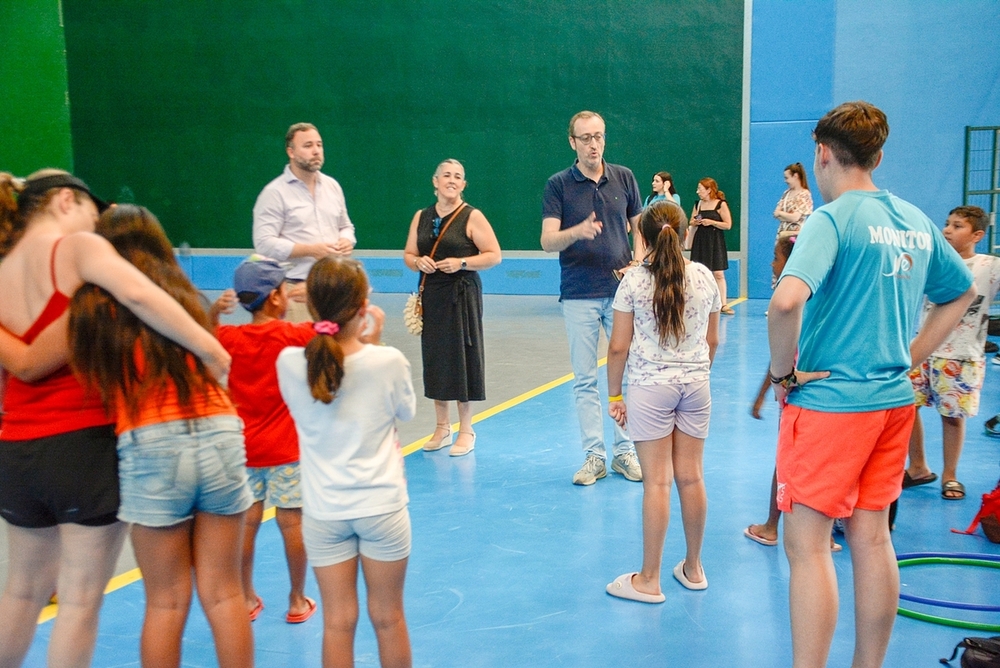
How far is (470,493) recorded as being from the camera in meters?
5.24

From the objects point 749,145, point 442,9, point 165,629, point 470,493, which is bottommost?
point 470,493

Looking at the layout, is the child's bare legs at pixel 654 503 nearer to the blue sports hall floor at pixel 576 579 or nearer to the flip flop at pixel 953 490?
the blue sports hall floor at pixel 576 579

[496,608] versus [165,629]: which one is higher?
[165,629]

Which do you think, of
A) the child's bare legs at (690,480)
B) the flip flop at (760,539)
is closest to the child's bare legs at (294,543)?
the child's bare legs at (690,480)

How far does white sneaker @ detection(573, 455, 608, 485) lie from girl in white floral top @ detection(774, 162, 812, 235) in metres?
6.46

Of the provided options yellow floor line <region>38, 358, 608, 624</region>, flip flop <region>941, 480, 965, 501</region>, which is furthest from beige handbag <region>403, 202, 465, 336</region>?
flip flop <region>941, 480, 965, 501</region>

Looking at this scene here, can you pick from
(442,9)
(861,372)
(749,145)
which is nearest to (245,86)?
(442,9)

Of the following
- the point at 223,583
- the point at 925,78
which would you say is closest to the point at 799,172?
the point at 925,78

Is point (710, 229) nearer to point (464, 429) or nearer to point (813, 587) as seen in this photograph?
point (464, 429)

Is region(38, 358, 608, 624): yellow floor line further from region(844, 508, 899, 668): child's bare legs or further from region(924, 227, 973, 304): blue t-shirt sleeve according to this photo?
region(924, 227, 973, 304): blue t-shirt sleeve

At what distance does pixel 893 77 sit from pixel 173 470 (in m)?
12.6

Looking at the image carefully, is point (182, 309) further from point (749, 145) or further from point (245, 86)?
point (245, 86)

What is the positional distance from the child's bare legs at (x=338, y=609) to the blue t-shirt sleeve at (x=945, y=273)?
1.95 m

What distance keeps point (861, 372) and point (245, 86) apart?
50.5 feet
